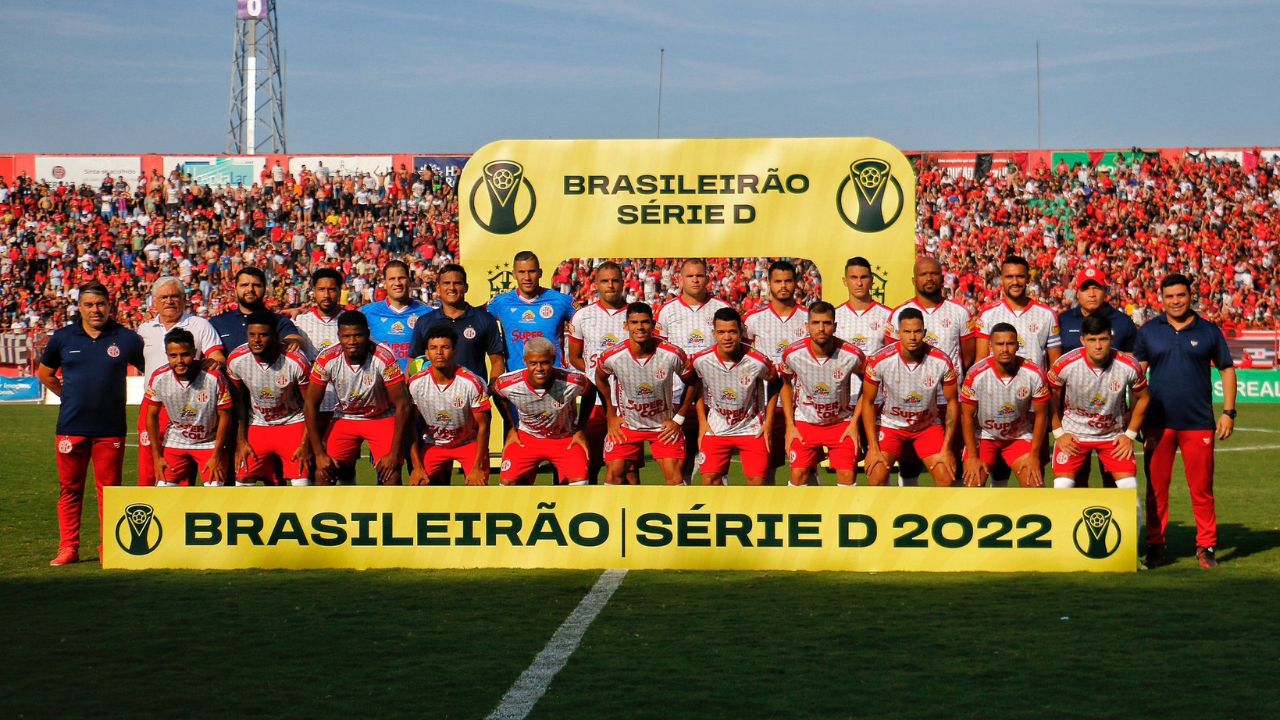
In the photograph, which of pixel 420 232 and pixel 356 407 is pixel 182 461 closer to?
pixel 356 407

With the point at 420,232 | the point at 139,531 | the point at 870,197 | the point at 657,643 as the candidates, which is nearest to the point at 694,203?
the point at 870,197

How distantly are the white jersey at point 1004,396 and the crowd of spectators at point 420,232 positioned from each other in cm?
2248

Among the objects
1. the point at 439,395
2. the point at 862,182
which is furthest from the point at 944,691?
the point at 862,182

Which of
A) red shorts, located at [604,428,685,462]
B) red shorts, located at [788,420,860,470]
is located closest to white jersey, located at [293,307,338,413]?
red shorts, located at [604,428,685,462]

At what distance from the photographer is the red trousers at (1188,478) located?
9.12 m

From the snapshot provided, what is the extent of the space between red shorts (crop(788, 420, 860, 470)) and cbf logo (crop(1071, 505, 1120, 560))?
5.95ft

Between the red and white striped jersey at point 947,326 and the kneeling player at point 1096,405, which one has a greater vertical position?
the red and white striped jersey at point 947,326

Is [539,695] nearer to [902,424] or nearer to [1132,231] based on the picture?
[902,424]

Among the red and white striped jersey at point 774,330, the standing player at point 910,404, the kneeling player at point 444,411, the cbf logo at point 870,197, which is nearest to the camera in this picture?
the kneeling player at point 444,411

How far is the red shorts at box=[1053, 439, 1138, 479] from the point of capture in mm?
9195

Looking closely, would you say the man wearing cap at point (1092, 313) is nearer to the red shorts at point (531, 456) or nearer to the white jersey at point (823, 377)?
the white jersey at point (823, 377)

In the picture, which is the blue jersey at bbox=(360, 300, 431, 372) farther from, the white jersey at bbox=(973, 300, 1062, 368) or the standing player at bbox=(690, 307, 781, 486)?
the white jersey at bbox=(973, 300, 1062, 368)

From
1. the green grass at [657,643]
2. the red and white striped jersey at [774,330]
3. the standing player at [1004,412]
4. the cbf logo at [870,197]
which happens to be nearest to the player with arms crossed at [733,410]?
the red and white striped jersey at [774,330]

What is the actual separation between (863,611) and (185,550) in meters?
4.46
